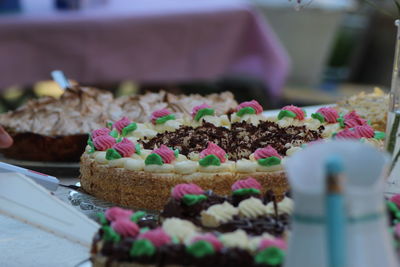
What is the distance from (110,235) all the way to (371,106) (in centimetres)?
127

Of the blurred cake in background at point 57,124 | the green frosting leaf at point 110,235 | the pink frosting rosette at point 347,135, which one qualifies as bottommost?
the blurred cake in background at point 57,124

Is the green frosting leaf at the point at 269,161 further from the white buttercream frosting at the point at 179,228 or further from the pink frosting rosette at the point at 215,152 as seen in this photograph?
the white buttercream frosting at the point at 179,228

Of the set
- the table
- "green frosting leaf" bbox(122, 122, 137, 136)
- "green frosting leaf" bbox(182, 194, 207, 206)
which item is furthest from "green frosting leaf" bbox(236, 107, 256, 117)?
"green frosting leaf" bbox(182, 194, 207, 206)

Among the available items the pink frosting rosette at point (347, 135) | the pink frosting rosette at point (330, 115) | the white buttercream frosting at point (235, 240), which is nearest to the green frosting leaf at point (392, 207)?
the white buttercream frosting at point (235, 240)

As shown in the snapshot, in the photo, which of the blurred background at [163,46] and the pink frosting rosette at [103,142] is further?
the blurred background at [163,46]

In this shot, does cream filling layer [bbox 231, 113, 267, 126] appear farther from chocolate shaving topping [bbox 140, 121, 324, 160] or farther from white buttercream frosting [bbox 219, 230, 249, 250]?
white buttercream frosting [bbox 219, 230, 249, 250]

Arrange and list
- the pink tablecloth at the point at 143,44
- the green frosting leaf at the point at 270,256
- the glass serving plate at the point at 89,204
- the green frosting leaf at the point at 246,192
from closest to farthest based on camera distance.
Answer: the green frosting leaf at the point at 270,256 < the green frosting leaf at the point at 246,192 < the glass serving plate at the point at 89,204 < the pink tablecloth at the point at 143,44

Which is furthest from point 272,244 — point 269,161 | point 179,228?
point 269,161

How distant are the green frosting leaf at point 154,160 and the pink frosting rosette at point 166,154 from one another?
0.4 inches

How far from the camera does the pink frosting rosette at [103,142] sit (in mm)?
1731

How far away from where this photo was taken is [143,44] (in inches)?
158

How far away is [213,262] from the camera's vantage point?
38.5 inches

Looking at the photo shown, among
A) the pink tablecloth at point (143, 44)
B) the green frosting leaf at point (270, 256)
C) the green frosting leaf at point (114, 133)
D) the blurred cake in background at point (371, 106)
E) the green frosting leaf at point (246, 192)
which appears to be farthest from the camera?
the pink tablecloth at point (143, 44)

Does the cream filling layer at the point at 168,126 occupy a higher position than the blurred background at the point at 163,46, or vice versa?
the cream filling layer at the point at 168,126
